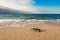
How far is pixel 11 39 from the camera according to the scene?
656 cm

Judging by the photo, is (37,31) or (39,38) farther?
(37,31)

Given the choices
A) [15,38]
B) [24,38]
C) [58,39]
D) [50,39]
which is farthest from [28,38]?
[58,39]

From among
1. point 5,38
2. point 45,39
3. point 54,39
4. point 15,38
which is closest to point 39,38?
point 45,39

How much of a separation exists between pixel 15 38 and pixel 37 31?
2.04 m

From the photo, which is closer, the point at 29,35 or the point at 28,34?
the point at 29,35

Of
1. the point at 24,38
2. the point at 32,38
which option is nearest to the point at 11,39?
the point at 24,38

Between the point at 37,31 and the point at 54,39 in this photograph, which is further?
the point at 37,31

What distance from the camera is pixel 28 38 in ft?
22.0

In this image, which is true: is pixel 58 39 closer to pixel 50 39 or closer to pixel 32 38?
pixel 50 39

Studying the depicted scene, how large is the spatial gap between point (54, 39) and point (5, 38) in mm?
2555

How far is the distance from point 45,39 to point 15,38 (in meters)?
1.58

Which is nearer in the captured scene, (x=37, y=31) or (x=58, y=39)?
(x=58, y=39)

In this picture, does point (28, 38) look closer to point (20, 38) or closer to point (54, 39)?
point (20, 38)

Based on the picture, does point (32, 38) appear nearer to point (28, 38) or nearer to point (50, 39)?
point (28, 38)
